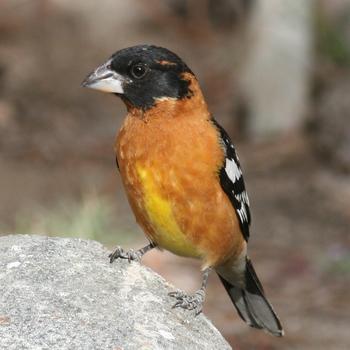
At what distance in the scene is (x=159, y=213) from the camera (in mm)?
A: 5926

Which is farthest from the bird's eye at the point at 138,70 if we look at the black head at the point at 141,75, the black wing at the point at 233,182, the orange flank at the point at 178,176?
the black wing at the point at 233,182

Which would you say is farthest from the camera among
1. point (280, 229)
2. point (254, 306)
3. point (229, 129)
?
point (229, 129)

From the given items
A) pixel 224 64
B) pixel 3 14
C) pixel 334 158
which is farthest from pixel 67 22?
pixel 334 158

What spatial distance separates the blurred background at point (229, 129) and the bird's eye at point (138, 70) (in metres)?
2.81

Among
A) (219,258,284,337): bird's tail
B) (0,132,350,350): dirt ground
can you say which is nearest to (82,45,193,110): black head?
(219,258,284,337): bird's tail

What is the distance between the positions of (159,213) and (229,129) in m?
9.23

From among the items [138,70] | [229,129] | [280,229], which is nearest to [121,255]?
[138,70]

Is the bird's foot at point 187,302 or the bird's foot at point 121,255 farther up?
the bird's foot at point 121,255

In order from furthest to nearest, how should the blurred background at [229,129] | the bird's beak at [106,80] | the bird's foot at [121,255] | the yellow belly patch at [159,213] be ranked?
the blurred background at [229,129]
the bird's beak at [106,80]
the yellow belly patch at [159,213]
the bird's foot at [121,255]

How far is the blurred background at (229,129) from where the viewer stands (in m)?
9.85

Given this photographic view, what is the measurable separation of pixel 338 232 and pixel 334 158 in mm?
1743

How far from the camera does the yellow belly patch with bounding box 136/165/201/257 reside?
5906mm

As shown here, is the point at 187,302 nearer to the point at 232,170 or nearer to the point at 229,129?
the point at 232,170

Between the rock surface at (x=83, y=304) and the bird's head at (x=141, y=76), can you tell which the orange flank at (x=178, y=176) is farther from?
the rock surface at (x=83, y=304)
